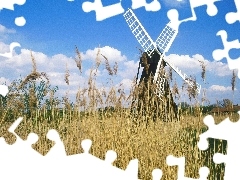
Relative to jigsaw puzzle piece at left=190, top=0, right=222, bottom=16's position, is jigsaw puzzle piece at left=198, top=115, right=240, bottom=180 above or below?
below

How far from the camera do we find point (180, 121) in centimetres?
441

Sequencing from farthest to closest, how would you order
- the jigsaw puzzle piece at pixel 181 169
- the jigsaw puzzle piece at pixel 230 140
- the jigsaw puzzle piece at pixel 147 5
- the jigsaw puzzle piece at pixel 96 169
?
the jigsaw puzzle piece at pixel 147 5 → the jigsaw puzzle piece at pixel 181 169 → the jigsaw puzzle piece at pixel 96 169 → the jigsaw puzzle piece at pixel 230 140

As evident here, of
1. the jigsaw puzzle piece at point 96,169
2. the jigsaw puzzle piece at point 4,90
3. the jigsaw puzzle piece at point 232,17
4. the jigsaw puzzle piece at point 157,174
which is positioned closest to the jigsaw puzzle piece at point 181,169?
the jigsaw puzzle piece at point 157,174

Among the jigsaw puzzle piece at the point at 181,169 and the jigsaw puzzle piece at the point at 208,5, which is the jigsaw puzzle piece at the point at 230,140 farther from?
the jigsaw puzzle piece at the point at 208,5

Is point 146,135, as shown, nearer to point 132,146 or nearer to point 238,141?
point 132,146

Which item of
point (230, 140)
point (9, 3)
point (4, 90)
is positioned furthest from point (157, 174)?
point (9, 3)

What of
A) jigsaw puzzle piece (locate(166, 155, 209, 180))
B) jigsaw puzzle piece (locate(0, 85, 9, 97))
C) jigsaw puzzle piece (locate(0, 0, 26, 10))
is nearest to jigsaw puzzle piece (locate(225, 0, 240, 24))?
jigsaw puzzle piece (locate(166, 155, 209, 180))

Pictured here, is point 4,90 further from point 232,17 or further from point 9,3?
point 232,17

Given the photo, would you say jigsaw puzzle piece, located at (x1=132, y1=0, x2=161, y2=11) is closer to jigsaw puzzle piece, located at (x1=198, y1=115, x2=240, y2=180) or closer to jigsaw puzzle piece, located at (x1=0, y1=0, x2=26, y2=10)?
jigsaw puzzle piece, located at (x1=0, y1=0, x2=26, y2=10)

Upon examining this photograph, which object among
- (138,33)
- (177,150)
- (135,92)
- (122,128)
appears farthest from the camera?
(138,33)

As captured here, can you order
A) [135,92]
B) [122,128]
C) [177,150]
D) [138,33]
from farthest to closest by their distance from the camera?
[138,33] < [135,92] < [122,128] < [177,150]

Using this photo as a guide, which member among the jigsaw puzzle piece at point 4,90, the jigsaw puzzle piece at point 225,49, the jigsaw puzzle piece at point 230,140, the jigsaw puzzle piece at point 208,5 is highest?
the jigsaw puzzle piece at point 208,5

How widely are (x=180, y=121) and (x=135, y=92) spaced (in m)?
0.61

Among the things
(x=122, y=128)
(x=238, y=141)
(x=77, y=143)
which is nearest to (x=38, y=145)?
(x=77, y=143)
